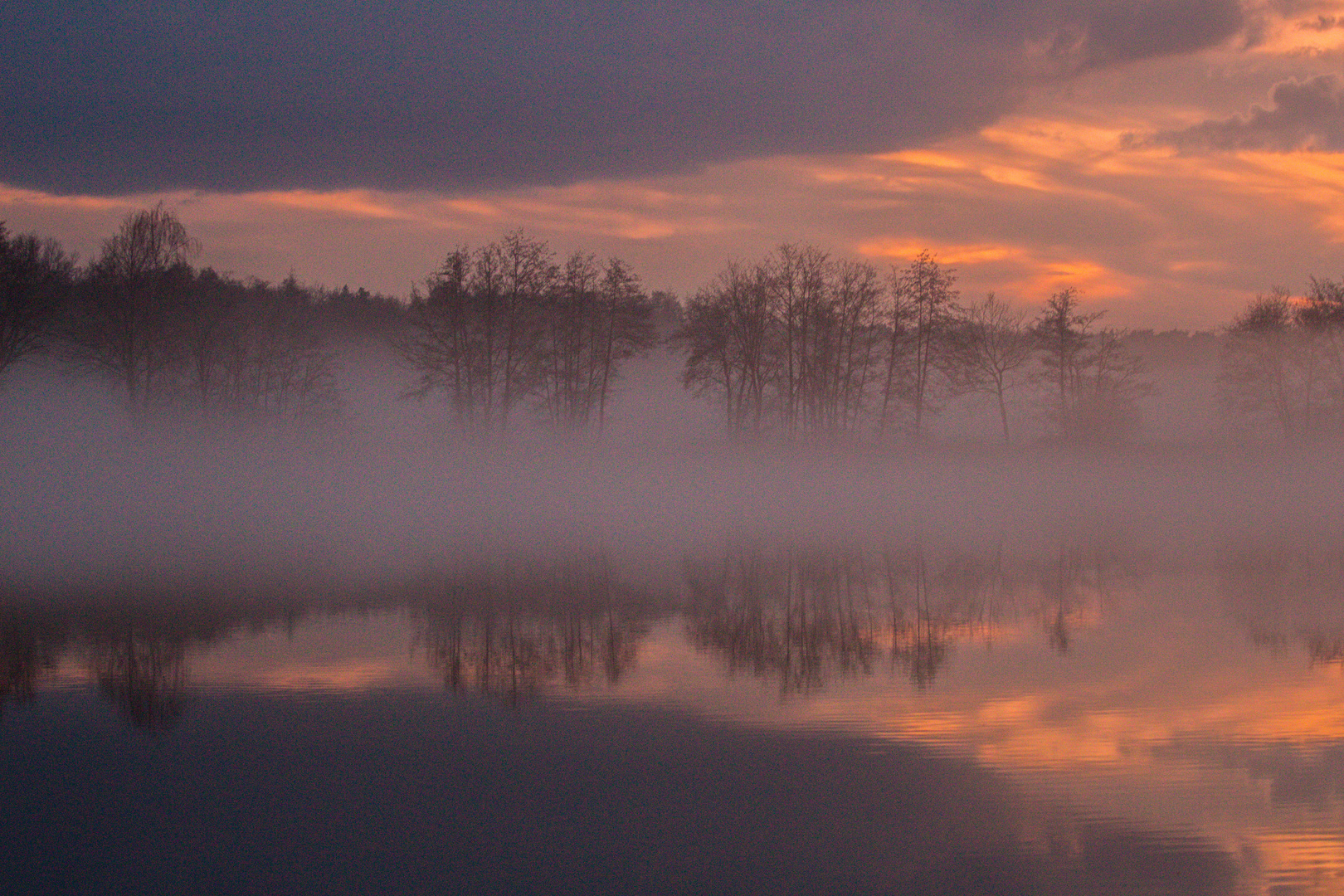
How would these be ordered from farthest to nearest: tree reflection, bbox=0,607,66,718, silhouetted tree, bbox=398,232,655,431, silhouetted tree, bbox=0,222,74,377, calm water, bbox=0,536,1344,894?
silhouetted tree, bbox=398,232,655,431 → silhouetted tree, bbox=0,222,74,377 → tree reflection, bbox=0,607,66,718 → calm water, bbox=0,536,1344,894

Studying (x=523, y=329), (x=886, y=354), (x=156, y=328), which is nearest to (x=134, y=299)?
(x=156, y=328)

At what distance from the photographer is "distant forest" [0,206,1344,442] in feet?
235

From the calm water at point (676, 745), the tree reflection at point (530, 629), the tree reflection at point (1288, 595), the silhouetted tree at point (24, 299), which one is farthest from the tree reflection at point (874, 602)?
the silhouetted tree at point (24, 299)

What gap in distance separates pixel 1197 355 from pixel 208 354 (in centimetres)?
14734

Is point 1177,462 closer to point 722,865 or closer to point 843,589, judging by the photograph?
point 843,589

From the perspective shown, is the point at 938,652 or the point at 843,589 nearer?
the point at 938,652

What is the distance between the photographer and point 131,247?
6888 centimetres

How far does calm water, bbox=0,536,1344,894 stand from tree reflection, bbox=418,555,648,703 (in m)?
0.13

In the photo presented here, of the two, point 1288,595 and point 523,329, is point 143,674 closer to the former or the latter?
point 1288,595

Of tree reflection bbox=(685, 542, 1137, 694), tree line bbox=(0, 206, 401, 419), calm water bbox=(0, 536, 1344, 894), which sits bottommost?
tree reflection bbox=(685, 542, 1137, 694)

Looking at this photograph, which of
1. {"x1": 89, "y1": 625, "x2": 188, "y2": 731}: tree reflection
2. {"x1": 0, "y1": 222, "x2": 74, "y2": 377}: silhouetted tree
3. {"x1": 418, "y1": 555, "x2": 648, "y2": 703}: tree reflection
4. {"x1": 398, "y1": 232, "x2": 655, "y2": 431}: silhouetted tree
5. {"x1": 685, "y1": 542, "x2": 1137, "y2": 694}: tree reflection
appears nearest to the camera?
{"x1": 89, "y1": 625, "x2": 188, "y2": 731}: tree reflection

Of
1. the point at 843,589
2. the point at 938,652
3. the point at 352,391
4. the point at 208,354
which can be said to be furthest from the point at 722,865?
the point at 352,391

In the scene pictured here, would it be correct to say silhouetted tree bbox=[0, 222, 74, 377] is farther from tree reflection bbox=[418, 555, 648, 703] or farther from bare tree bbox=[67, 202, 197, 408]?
tree reflection bbox=[418, 555, 648, 703]

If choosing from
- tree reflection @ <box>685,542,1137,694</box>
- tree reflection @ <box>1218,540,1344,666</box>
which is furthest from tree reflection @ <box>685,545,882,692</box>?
tree reflection @ <box>1218,540,1344,666</box>
